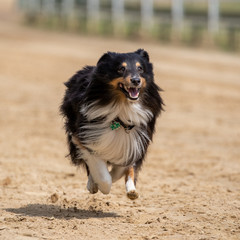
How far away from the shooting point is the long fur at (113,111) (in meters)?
6.33

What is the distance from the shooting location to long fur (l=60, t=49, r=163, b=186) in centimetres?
633

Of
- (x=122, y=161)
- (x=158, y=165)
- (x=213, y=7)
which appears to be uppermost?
(x=213, y=7)

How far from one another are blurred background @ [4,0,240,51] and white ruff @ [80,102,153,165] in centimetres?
1739

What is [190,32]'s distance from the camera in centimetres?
2542

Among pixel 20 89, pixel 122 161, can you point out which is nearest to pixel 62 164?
pixel 122 161

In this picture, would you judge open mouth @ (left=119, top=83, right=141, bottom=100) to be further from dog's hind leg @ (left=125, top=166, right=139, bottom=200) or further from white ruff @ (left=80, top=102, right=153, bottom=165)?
dog's hind leg @ (left=125, top=166, right=139, bottom=200)

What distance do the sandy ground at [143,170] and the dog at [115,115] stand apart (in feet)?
1.53

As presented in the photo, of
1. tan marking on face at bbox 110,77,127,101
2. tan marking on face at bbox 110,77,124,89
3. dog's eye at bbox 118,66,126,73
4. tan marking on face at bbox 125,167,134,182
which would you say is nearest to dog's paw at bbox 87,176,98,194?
tan marking on face at bbox 125,167,134,182

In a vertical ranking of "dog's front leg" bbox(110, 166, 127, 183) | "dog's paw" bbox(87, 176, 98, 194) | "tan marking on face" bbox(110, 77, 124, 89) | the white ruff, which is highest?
"tan marking on face" bbox(110, 77, 124, 89)

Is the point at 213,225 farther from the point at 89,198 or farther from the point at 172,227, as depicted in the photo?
the point at 89,198

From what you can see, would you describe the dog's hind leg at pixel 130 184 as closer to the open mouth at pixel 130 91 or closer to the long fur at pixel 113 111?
the long fur at pixel 113 111

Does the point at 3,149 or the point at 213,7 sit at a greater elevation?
the point at 213,7

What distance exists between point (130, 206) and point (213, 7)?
1819 cm

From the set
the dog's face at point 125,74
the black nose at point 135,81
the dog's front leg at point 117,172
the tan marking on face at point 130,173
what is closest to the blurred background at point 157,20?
the dog's front leg at point 117,172
